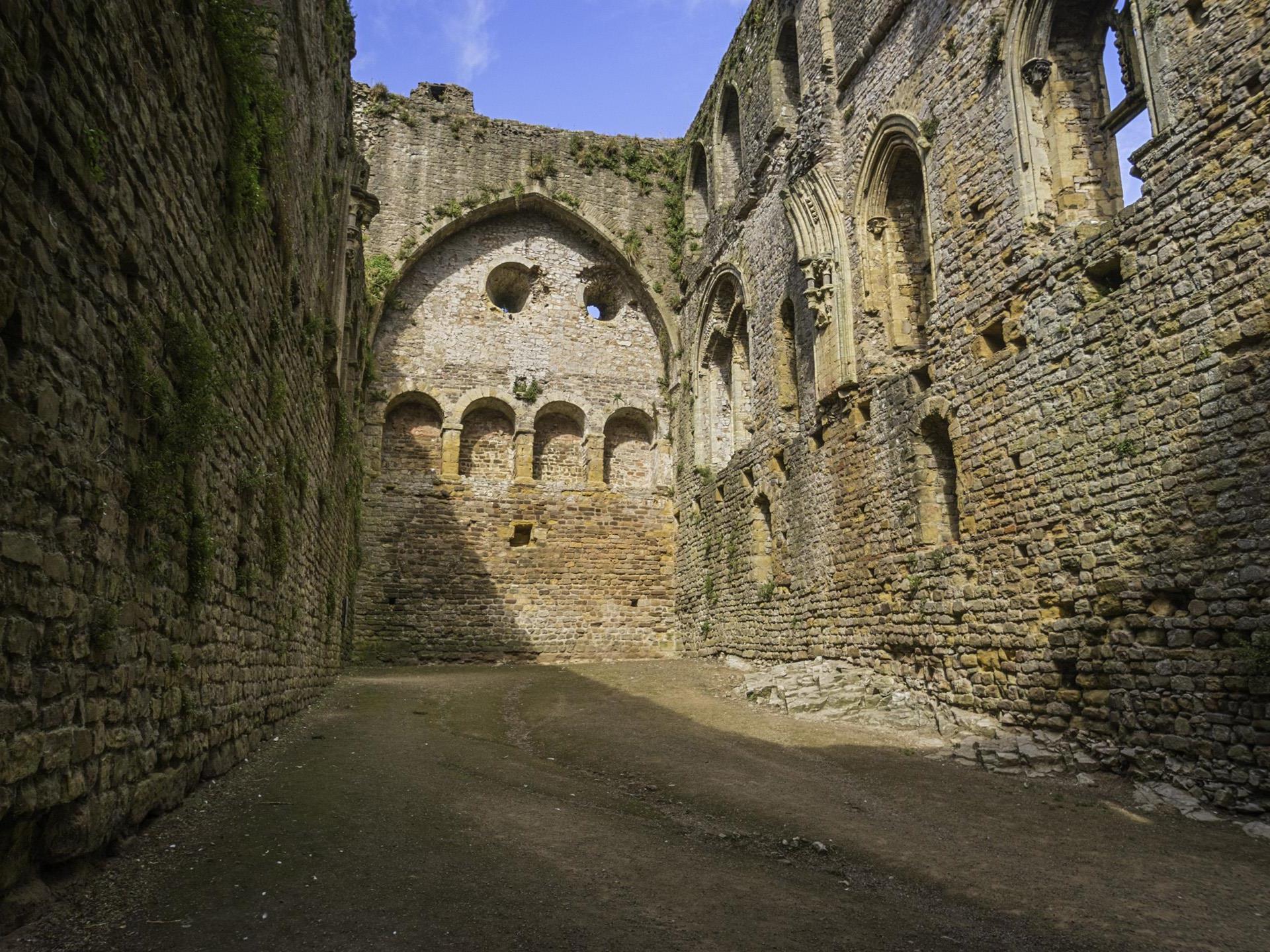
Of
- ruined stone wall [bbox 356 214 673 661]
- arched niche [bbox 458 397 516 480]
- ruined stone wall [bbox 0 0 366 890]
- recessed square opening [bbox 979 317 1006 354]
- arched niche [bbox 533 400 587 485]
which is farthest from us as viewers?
arched niche [bbox 533 400 587 485]

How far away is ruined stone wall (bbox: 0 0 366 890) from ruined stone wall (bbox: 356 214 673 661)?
35.5 feet

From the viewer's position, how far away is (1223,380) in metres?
6.43

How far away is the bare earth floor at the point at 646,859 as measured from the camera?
3.35 meters

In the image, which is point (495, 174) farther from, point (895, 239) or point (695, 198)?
point (895, 239)

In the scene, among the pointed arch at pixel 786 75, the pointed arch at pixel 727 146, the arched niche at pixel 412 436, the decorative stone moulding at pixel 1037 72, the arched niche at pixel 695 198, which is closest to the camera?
the decorative stone moulding at pixel 1037 72

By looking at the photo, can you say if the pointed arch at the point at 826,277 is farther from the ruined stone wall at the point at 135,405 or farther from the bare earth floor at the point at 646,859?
the ruined stone wall at the point at 135,405

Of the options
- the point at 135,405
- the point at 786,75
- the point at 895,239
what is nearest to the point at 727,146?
the point at 786,75

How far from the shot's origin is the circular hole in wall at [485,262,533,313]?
20.3 meters

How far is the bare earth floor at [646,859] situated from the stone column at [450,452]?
1117 centimetres

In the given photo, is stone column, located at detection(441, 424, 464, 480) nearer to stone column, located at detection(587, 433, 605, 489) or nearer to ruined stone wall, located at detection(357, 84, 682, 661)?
ruined stone wall, located at detection(357, 84, 682, 661)

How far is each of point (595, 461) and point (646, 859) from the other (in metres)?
15.4

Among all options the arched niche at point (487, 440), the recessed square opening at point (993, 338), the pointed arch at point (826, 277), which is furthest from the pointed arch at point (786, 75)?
the arched niche at point (487, 440)

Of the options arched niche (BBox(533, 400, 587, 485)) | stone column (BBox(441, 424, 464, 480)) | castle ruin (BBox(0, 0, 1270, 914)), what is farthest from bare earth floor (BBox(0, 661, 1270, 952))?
arched niche (BBox(533, 400, 587, 485))

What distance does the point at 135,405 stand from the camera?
379 centimetres
